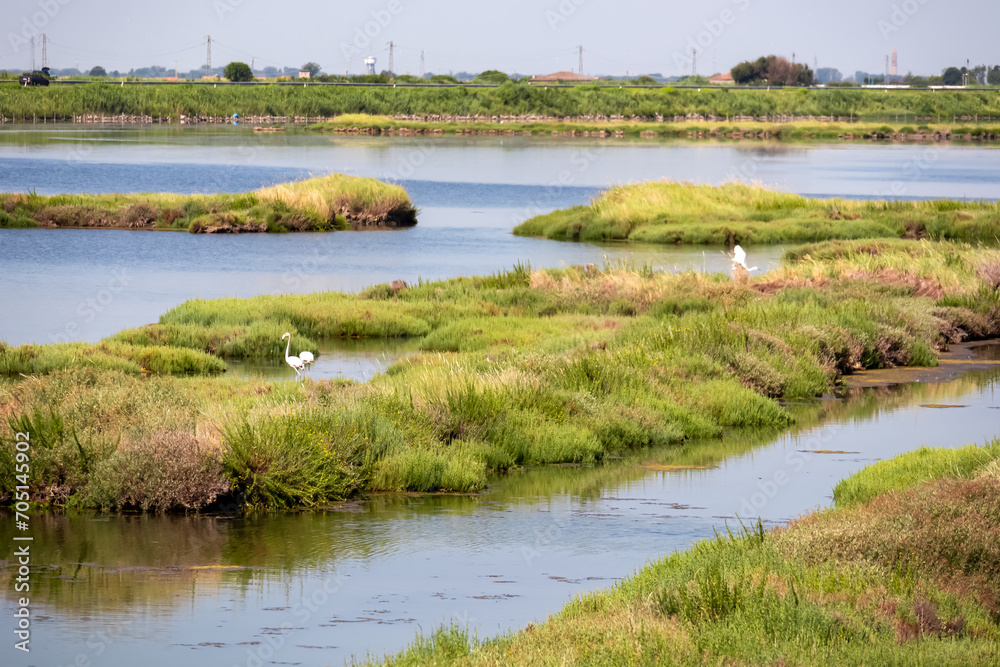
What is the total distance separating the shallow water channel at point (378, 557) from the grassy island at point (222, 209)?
3209 centimetres

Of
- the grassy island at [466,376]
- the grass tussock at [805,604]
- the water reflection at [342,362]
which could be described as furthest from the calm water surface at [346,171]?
the grass tussock at [805,604]

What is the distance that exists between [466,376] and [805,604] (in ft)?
27.6

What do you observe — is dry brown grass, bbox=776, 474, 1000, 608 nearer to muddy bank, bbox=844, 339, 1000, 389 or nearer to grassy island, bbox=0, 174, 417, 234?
muddy bank, bbox=844, 339, 1000, 389

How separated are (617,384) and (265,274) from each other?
1895cm

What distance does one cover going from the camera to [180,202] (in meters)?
47.7

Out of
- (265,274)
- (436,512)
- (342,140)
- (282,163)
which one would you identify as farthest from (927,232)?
(342,140)

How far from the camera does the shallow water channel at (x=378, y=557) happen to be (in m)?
9.73

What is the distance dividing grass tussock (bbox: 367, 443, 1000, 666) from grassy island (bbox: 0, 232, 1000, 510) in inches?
188

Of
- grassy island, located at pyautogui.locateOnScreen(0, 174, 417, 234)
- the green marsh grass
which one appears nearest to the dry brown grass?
the green marsh grass

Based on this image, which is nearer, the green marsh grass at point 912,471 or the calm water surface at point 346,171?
the green marsh grass at point 912,471

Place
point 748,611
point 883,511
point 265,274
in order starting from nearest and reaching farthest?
point 748,611 → point 883,511 → point 265,274

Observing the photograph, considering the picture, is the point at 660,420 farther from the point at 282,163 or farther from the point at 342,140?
the point at 342,140

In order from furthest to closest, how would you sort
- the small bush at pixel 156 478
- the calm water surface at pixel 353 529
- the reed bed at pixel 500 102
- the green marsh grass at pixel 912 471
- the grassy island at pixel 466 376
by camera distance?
the reed bed at pixel 500 102 < the grassy island at pixel 466 376 < the small bush at pixel 156 478 < the green marsh grass at pixel 912 471 < the calm water surface at pixel 353 529

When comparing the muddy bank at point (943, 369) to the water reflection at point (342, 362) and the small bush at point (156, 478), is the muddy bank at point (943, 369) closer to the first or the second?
the water reflection at point (342, 362)
